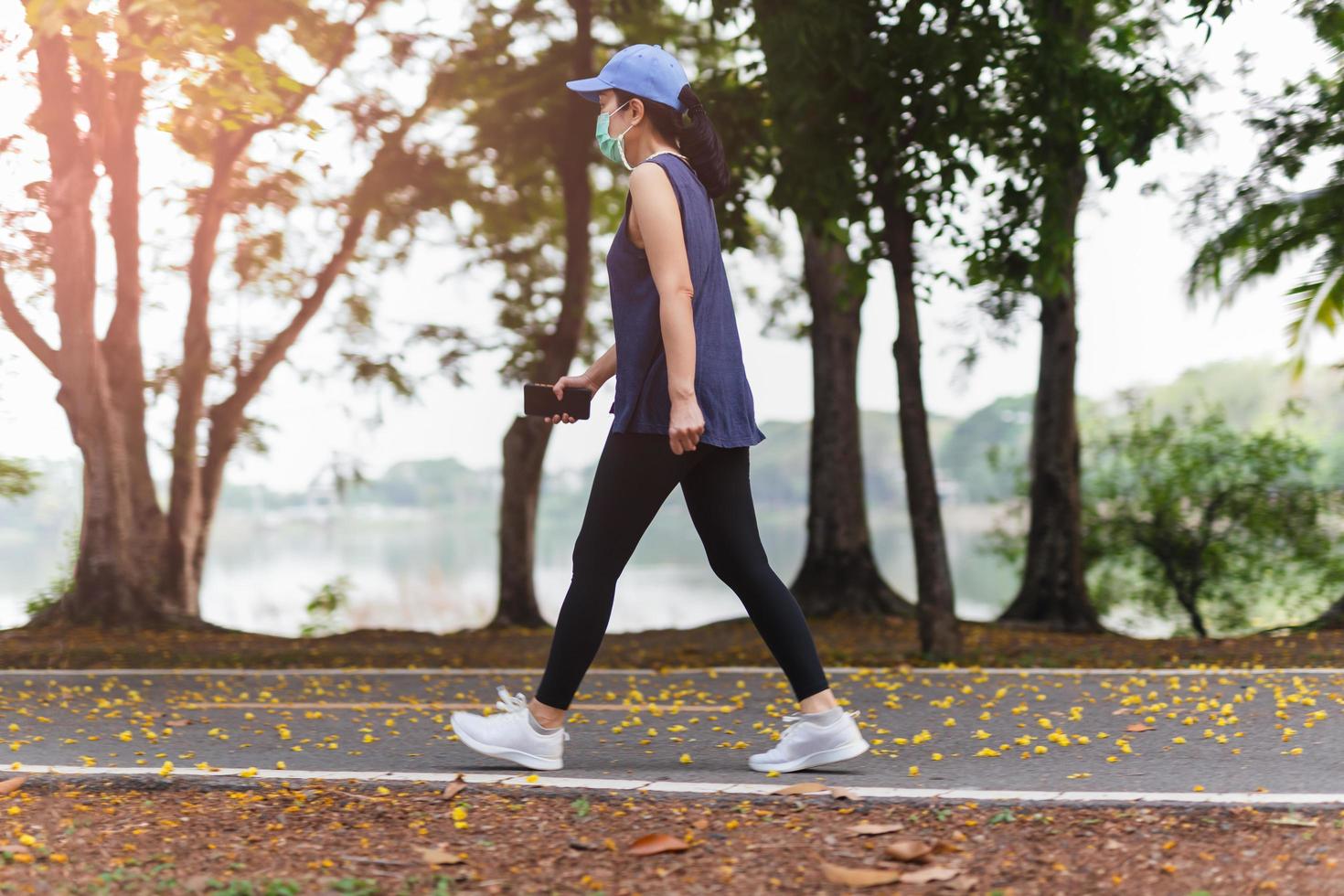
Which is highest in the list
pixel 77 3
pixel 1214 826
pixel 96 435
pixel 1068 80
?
pixel 77 3

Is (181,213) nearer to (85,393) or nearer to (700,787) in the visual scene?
(85,393)

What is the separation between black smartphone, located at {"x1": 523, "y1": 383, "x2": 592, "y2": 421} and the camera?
15.6 feet

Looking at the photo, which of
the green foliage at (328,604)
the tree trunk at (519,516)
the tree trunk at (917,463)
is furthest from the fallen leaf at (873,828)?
the green foliage at (328,604)

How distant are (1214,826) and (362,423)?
15790 mm

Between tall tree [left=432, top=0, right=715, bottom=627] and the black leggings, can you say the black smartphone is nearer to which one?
the black leggings

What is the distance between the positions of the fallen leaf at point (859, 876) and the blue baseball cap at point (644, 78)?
2505mm

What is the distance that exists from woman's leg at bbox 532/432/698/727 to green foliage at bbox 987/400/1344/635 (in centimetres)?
1365

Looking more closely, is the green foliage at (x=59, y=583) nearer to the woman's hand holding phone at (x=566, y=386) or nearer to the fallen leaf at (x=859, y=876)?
the woman's hand holding phone at (x=566, y=386)

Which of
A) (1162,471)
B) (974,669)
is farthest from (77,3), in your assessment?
(1162,471)

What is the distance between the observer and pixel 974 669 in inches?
280

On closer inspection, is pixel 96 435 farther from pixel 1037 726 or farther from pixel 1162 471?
pixel 1162 471

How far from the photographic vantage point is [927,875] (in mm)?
3307

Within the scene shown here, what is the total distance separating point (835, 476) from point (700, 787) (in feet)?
35.2

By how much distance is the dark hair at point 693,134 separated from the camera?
175 inches
